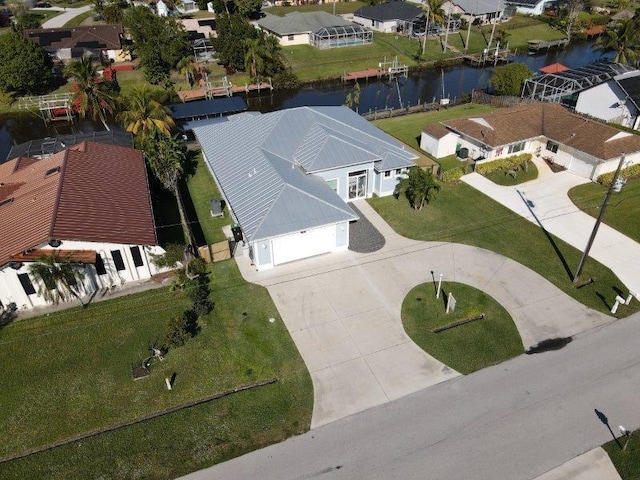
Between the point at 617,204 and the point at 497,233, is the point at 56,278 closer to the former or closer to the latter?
the point at 497,233

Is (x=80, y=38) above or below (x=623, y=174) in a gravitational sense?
above

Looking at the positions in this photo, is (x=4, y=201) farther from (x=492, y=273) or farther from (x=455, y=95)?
(x=455, y=95)

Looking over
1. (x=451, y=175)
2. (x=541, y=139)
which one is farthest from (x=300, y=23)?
(x=451, y=175)

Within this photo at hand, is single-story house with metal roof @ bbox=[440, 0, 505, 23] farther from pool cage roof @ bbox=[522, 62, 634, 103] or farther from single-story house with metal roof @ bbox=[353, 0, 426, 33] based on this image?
pool cage roof @ bbox=[522, 62, 634, 103]

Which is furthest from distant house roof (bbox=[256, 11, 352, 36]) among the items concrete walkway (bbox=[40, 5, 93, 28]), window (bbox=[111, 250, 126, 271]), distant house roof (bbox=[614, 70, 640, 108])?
window (bbox=[111, 250, 126, 271])

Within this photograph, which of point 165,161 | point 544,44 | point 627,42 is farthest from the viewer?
point 544,44

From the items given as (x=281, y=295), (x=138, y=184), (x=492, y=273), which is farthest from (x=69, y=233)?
(x=492, y=273)
